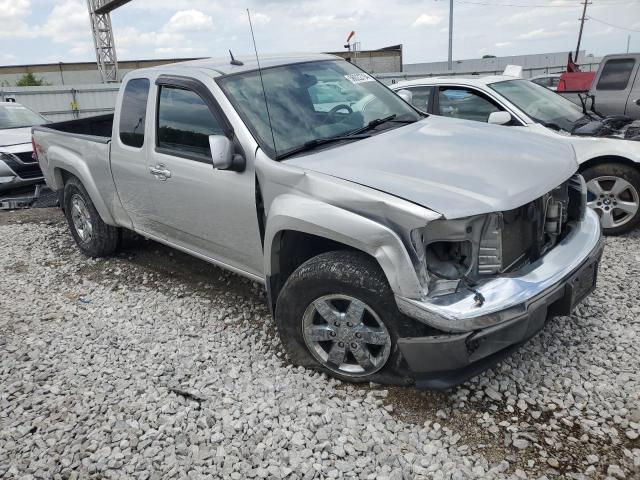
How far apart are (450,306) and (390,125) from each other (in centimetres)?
171

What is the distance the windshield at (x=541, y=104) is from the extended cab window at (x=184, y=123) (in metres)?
3.59

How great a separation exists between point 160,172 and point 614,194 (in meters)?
4.29

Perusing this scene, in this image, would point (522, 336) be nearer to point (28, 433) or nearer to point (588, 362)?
point (588, 362)

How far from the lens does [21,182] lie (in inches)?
348

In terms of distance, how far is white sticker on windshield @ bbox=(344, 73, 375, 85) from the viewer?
4.11 meters

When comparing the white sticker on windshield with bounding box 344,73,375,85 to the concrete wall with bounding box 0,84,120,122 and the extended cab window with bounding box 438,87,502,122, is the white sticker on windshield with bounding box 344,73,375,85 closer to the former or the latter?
the extended cab window with bounding box 438,87,502,122

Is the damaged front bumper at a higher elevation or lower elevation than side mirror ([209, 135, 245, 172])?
lower

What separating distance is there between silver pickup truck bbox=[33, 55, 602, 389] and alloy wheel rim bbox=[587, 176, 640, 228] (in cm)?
210

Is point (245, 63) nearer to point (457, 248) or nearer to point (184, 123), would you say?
point (184, 123)

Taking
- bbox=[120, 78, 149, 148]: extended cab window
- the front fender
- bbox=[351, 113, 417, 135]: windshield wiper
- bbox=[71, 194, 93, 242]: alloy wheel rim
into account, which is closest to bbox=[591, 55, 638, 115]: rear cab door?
the front fender

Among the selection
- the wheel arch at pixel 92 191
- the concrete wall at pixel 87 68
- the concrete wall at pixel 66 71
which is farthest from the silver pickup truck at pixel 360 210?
the concrete wall at pixel 66 71

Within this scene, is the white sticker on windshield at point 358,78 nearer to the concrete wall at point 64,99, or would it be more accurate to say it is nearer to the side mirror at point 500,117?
the side mirror at point 500,117

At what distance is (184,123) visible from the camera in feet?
12.7

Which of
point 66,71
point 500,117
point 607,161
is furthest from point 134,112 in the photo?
point 66,71
